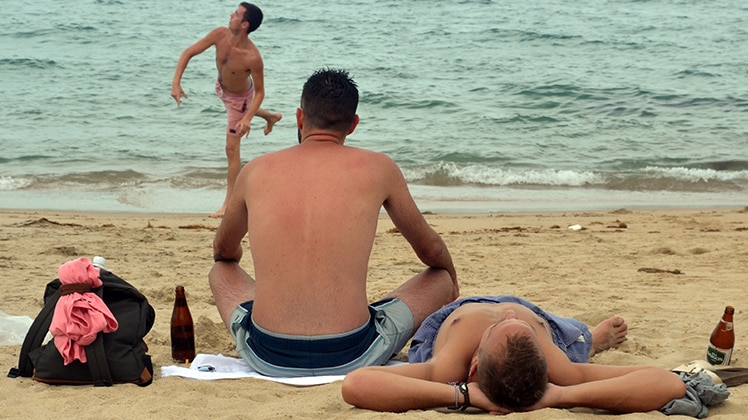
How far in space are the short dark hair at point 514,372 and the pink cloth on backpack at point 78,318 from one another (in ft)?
5.33

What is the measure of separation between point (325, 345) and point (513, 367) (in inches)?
40.9

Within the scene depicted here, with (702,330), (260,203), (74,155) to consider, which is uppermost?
(260,203)

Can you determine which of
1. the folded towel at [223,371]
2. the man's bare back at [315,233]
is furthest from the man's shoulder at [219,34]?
the man's bare back at [315,233]

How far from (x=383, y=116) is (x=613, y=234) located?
25.5 feet

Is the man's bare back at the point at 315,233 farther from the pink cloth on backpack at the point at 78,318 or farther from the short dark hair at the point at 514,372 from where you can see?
the short dark hair at the point at 514,372

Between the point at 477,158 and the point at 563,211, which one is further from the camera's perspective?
the point at 477,158

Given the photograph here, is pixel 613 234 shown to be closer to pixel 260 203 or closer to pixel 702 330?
pixel 702 330

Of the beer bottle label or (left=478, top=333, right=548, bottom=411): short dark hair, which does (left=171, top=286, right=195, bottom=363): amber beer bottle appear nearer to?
(left=478, top=333, right=548, bottom=411): short dark hair

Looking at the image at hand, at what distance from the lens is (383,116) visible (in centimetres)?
1546

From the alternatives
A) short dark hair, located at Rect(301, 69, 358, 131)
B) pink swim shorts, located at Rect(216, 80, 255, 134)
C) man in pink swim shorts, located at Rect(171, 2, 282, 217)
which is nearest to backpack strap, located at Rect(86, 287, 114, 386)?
short dark hair, located at Rect(301, 69, 358, 131)

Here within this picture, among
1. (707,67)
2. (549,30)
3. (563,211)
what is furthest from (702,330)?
(549,30)

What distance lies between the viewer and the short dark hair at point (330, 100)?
3945 mm

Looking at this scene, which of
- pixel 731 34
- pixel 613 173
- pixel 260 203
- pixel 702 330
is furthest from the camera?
pixel 731 34

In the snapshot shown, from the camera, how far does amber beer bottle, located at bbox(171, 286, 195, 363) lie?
444cm
